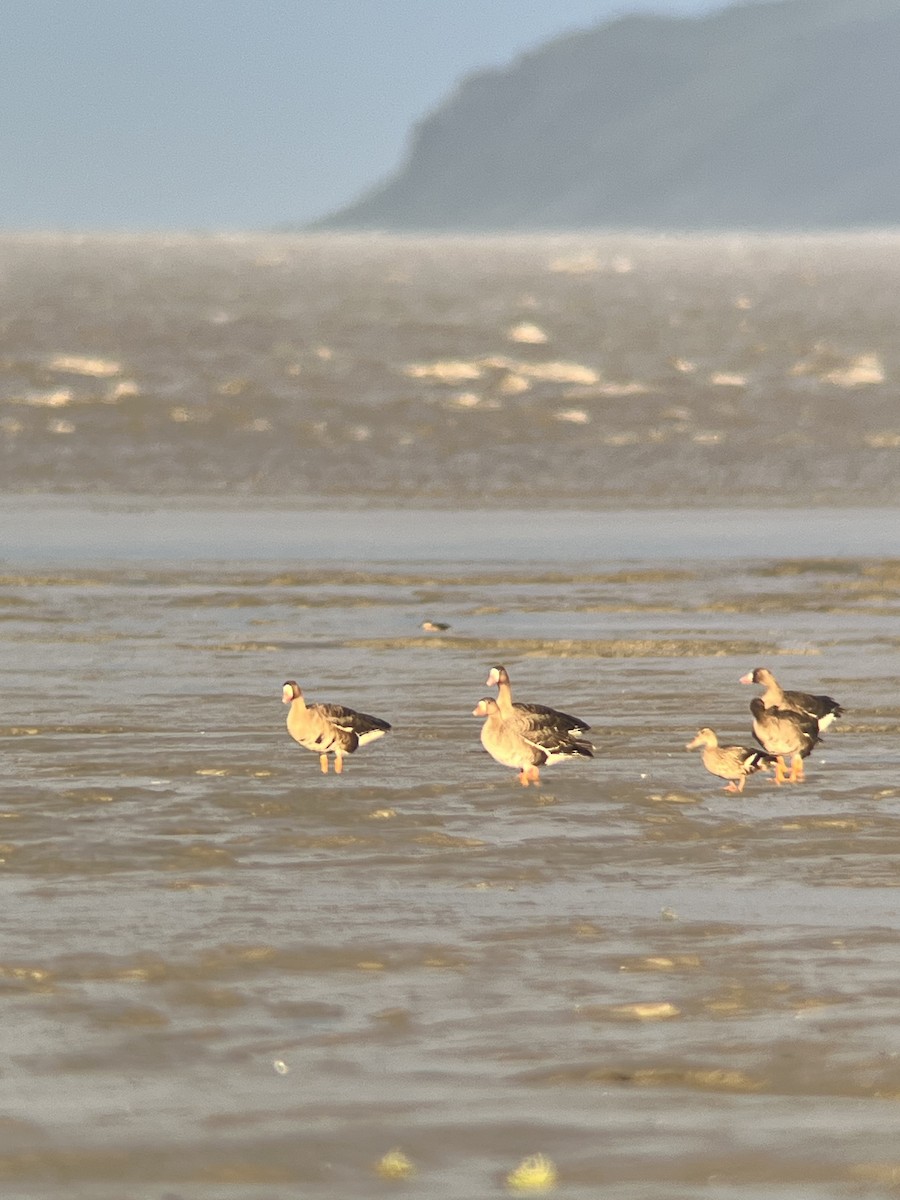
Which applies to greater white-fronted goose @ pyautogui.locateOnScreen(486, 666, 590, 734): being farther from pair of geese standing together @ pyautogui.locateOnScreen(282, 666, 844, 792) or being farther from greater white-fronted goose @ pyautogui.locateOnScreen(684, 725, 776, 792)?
greater white-fronted goose @ pyautogui.locateOnScreen(684, 725, 776, 792)

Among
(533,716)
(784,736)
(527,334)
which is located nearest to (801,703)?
(784,736)

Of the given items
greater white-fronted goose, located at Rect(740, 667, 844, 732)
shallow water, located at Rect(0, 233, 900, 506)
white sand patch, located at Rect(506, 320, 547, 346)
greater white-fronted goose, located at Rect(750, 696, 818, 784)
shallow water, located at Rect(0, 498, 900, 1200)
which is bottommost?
shallow water, located at Rect(0, 498, 900, 1200)

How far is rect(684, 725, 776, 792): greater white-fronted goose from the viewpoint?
1073 centimetres

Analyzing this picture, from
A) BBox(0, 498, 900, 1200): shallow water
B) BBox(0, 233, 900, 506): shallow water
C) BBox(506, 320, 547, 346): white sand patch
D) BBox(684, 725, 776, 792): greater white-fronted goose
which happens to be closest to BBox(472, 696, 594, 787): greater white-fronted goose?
BBox(0, 498, 900, 1200): shallow water

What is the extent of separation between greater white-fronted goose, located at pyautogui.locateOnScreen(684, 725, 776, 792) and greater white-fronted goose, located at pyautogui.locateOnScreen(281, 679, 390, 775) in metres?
1.51

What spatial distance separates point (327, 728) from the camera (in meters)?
11.1

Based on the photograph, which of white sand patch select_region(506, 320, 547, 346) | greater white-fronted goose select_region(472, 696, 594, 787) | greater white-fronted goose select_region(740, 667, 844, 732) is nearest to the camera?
greater white-fronted goose select_region(472, 696, 594, 787)

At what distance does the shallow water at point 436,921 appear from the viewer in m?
6.10

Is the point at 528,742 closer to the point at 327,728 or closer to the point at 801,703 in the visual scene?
the point at 327,728

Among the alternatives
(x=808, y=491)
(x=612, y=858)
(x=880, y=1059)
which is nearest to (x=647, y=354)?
(x=808, y=491)

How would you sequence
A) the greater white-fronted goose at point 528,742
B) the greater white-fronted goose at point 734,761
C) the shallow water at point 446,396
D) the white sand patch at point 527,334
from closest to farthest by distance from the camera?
1. the greater white-fronted goose at point 734,761
2. the greater white-fronted goose at point 528,742
3. the shallow water at point 446,396
4. the white sand patch at point 527,334

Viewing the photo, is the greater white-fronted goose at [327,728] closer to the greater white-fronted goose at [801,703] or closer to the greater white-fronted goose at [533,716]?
the greater white-fronted goose at [533,716]

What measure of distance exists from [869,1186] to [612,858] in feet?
12.1

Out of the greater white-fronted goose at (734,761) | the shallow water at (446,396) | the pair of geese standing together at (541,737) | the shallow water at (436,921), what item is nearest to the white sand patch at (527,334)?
the shallow water at (446,396)
